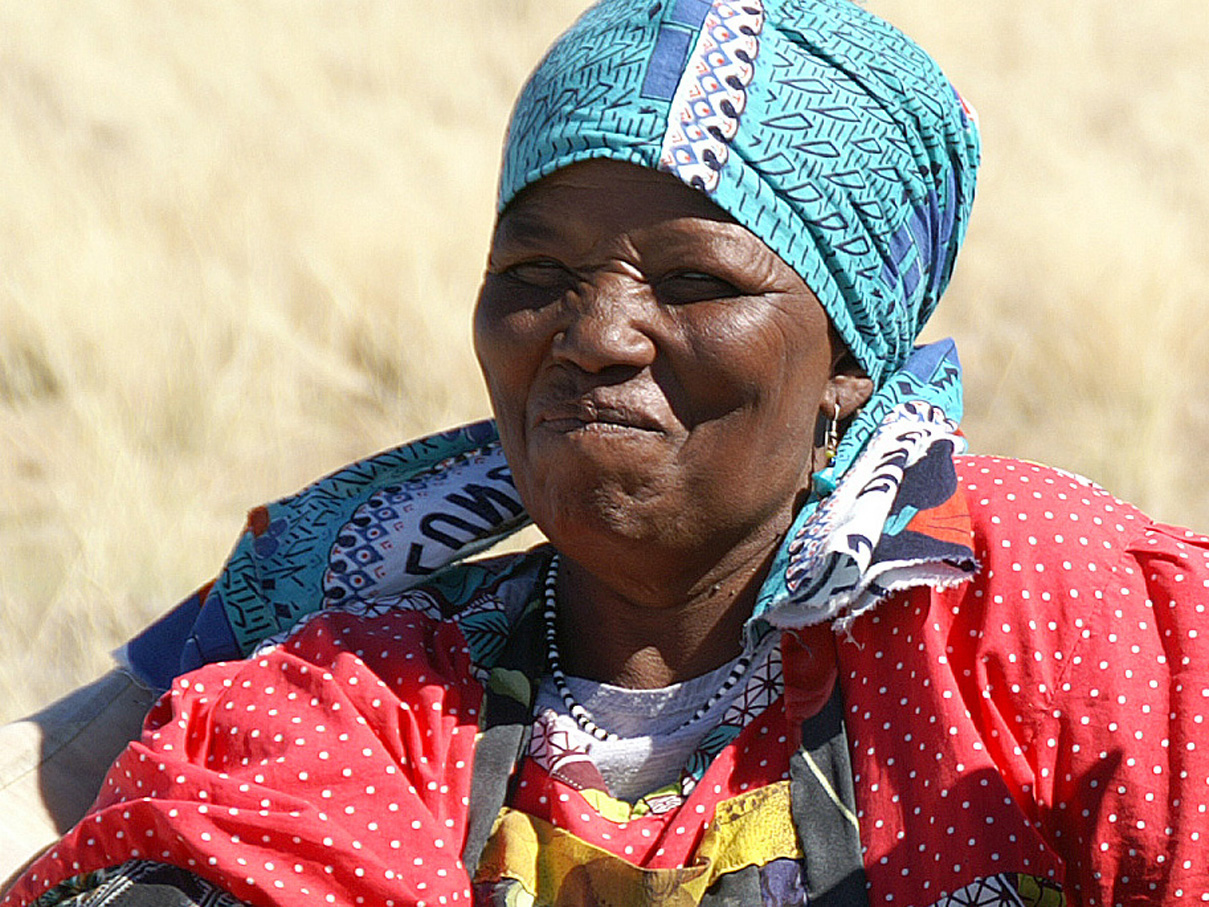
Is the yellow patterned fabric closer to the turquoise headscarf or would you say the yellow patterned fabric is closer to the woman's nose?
the turquoise headscarf

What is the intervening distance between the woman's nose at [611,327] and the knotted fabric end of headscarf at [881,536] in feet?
Result: 1.03

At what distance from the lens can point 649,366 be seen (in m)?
2.09

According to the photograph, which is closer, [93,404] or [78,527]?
[78,527]

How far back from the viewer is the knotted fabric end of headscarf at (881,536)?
2031 millimetres

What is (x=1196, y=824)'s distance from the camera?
1811 millimetres

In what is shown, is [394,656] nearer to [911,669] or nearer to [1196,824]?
[911,669]

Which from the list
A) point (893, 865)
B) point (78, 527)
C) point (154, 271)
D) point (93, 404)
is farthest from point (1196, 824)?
point (154, 271)

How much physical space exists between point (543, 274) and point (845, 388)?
45cm

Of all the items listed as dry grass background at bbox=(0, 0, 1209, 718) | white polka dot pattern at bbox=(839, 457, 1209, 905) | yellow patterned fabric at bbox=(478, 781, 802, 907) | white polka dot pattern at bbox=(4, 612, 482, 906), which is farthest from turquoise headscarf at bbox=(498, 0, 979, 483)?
dry grass background at bbox=(0, 0, 1209, 718)

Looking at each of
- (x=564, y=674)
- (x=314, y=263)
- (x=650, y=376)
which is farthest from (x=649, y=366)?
(x=314, y=263)

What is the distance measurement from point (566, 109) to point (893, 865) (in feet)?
3.47

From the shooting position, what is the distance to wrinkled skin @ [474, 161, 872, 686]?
2090mm

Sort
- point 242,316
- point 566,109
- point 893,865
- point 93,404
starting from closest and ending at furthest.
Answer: point 893,865
point 566,109
point 93,404
point 242,316

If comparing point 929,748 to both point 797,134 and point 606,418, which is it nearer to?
point 606,418
